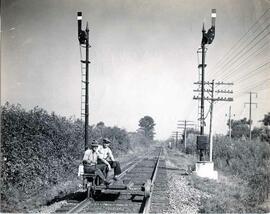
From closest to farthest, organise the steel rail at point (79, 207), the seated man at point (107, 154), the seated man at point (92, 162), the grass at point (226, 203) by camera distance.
A: the steel rail at point (79, 207)
the grass at point (226, 203)
the seated man at point (92, 162)
the seated man at point (107, 154)

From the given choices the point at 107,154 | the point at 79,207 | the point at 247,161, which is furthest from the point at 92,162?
the point at 247,161

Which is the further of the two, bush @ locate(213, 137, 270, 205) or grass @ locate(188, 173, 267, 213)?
bush @ locate(213, 137, 270, 205)

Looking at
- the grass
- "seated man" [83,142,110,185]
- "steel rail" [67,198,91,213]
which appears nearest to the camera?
"steel rail" [67,198,91,213]

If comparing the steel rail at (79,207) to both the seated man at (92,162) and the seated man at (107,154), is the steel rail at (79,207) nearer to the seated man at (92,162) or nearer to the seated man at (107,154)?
the seated man at (92,162)

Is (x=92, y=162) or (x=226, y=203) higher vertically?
(x=92, y=162)

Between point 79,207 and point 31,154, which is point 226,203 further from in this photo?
point 31,154

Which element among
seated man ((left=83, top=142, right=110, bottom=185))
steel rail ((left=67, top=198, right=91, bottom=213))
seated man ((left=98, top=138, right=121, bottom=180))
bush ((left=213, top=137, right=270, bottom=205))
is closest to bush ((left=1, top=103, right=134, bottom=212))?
steel rail ((left=67, top=198, right=91, bottom=213))

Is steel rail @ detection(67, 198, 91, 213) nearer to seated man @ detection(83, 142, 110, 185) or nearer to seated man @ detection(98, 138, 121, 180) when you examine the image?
seated man @ detection(83, 142, 110, 185)

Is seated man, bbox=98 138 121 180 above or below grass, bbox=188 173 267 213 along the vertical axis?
above

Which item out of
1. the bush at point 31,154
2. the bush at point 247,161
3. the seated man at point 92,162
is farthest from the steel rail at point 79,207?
the bush at point 247,161

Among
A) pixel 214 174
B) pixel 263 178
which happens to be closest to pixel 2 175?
pixel 263 178

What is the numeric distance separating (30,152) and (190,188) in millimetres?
6672

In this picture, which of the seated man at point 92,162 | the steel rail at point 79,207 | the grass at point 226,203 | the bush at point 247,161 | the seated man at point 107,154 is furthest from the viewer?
the bush at point 247,161

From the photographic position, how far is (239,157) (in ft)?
108
